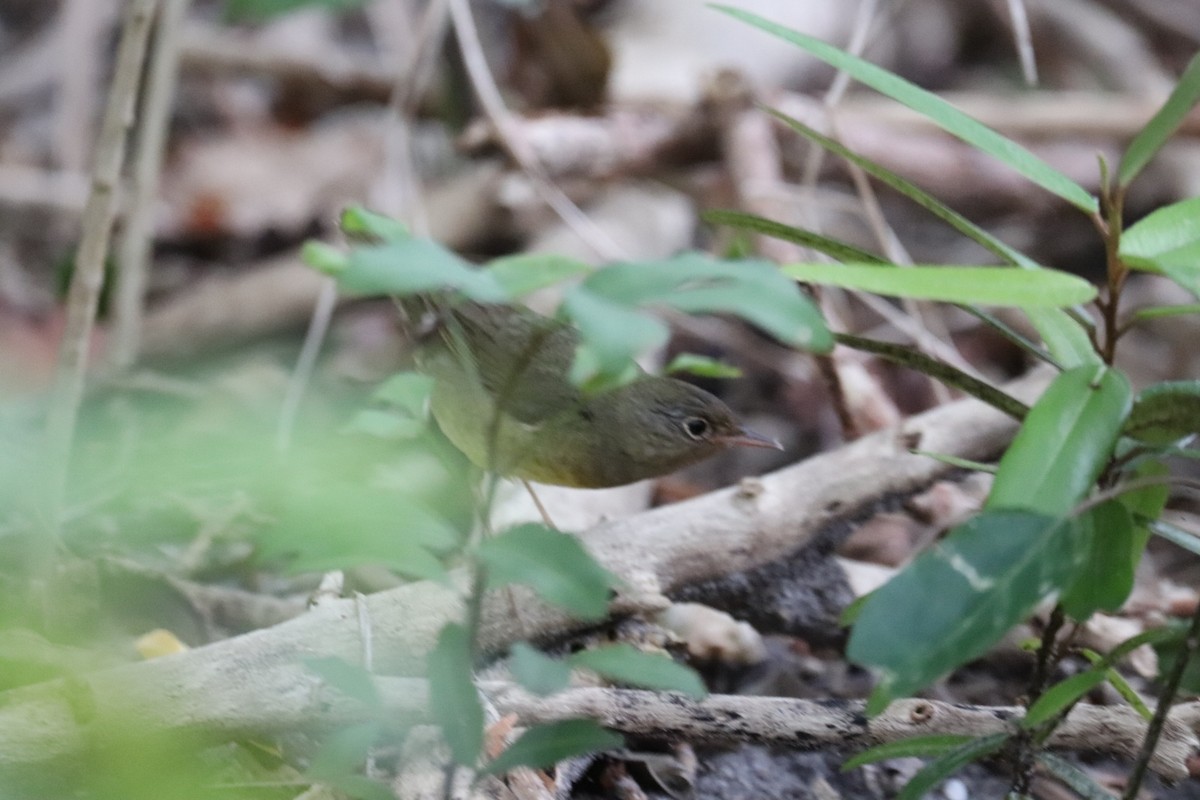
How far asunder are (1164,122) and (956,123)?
254mm

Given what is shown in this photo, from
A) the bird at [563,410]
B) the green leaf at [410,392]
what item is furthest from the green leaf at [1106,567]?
the green leaf at [410,392]

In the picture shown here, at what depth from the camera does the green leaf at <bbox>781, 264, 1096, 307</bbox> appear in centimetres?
133

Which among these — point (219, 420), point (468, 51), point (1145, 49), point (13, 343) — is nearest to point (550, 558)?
point (219, 420)

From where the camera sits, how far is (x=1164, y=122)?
58.6 inches

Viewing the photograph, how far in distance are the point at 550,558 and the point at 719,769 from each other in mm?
1114

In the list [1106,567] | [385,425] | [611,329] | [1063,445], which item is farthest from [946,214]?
[385,425]

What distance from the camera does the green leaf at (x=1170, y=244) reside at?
136 centimetres

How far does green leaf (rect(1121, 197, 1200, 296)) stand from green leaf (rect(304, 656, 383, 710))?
3.30 ft

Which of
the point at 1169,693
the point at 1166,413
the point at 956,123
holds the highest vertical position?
the point at 956,123

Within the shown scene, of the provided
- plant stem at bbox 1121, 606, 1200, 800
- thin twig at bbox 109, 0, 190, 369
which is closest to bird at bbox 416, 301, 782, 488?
plant stem at bbox 1121, 606, 1200, 800

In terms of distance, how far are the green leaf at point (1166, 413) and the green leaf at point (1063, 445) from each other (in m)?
0.05

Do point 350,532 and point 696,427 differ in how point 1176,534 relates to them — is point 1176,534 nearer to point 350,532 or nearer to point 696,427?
point 696,427

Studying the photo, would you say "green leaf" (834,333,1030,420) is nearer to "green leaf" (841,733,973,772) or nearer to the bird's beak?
"green leaf" (841,733,973,772)

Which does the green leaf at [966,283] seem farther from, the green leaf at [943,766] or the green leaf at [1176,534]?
the green leaf at [943,766]
